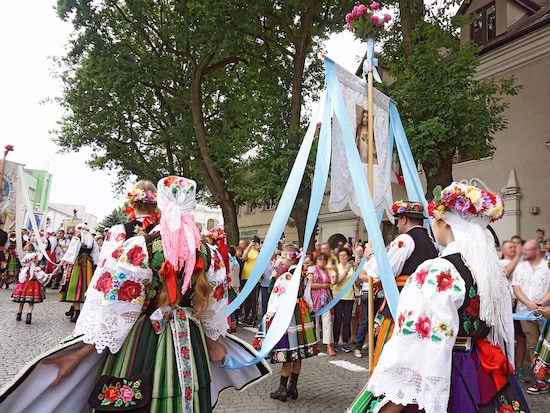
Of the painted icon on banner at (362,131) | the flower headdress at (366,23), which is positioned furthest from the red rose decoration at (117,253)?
the flower headdress at (366,23)

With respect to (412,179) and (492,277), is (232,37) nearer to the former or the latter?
(412,179)

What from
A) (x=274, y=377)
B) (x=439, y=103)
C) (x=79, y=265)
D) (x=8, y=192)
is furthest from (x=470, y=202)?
(x=8, y=192)

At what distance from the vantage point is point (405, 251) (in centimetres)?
417

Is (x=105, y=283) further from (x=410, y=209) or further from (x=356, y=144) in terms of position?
(x=410, y=209)

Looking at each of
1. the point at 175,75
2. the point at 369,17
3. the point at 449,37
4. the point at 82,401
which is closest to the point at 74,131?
the point at 175,75

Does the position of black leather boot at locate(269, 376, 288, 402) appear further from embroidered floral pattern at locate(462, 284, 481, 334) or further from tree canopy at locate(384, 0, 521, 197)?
tree canopy at locate(384, 0, 521, 197)

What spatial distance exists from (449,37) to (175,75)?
Result: 10.5 m

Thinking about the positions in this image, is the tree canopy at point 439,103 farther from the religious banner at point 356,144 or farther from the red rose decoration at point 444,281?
the red rose decoration at point 444,281

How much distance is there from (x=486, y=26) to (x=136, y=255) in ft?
54.2

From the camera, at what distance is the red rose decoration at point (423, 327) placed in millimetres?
2275

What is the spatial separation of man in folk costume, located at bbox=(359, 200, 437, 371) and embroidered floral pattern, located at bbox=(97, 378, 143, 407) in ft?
7.15

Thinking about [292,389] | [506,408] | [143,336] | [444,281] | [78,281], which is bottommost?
[292,389]

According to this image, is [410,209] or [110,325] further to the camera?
[410,209]

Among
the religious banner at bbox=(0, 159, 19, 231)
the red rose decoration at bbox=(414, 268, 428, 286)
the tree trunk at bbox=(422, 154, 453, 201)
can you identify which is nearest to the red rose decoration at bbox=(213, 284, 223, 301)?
the red rose decoration at bbox=(414, 268, 428, 286)
